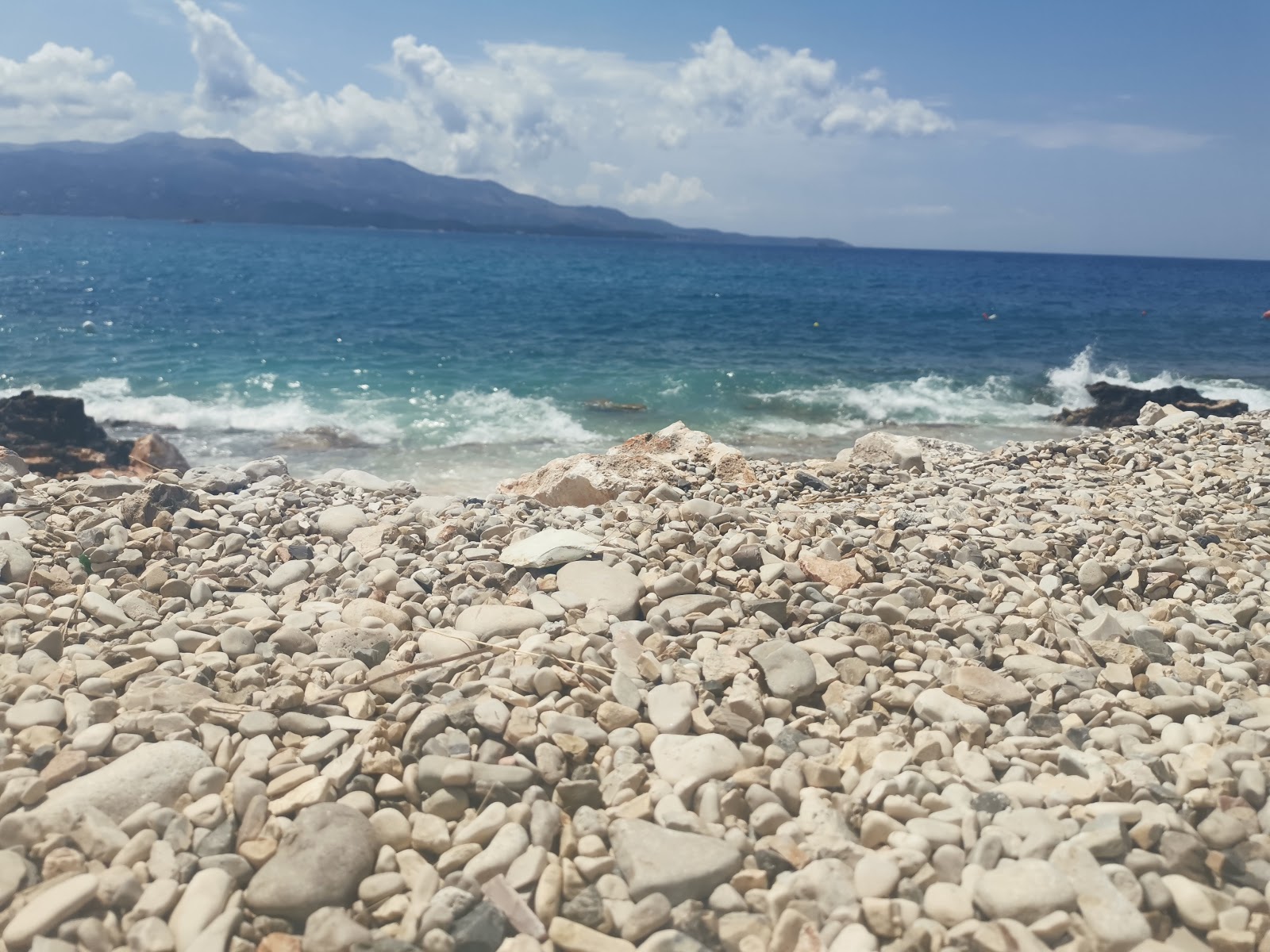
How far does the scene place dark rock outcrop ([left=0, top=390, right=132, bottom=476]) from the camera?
1040 centimetres

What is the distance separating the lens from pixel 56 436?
35.3 feet

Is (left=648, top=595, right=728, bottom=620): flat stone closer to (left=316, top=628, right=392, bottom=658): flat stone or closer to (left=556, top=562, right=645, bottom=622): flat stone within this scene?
(left=556, top=562, right=645, bottom=622): flat stone

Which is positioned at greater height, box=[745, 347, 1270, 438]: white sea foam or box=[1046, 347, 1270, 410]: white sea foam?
box=[1046, 347, 1270, 410]: white sea foam

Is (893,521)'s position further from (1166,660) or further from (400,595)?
(400,595)

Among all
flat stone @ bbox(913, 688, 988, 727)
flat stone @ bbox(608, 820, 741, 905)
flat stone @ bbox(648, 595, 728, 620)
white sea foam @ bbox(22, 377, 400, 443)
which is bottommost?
white sea foam @ bbox(22, 377, 400, 443)

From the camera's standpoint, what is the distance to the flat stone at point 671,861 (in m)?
2.42

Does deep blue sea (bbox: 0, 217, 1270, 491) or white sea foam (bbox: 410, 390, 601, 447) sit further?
deep blue sea (bbox: 0, 217, 1270, 491)

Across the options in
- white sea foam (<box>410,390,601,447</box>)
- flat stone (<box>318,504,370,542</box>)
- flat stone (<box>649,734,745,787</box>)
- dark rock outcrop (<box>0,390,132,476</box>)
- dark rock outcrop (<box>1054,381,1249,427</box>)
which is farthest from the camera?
dark rock outcrop (<box>1054,381,1249,427</box>)

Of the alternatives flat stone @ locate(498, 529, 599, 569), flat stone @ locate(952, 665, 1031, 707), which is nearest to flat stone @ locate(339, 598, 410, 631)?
flat stone @ locate(498, 529, 599, 569)

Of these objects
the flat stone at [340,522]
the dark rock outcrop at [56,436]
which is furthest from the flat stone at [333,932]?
the dark rock outcrop at [56,436]

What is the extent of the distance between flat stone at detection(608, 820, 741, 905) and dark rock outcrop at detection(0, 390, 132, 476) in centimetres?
1015

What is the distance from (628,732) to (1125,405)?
16174mm

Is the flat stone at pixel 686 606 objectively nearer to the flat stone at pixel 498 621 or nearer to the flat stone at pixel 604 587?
the flat stone at pixel 604 587

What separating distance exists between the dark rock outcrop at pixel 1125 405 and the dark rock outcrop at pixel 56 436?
15.8m
